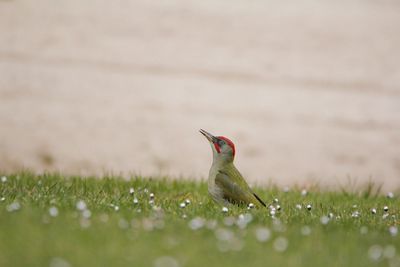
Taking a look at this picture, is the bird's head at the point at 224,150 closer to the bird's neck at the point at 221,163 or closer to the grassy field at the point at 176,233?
the bird's neck at the point at 221,163

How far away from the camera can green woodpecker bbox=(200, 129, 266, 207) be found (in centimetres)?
675

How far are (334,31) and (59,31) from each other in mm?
6037

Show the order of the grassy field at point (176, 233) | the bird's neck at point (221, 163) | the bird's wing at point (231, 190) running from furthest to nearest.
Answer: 1. the bird's neck at point (221, 163)
2. the bird's wing at point (231, 190)
3. the grassy field at point (176, 233)

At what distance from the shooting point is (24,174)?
27.0ft

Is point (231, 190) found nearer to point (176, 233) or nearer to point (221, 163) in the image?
point (221, 163)

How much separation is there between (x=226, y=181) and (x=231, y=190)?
99 mm

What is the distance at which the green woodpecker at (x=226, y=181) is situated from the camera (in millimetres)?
6746

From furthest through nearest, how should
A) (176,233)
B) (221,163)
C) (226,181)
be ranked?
1. (221,163)
2. (226,181)
3. (176,233)

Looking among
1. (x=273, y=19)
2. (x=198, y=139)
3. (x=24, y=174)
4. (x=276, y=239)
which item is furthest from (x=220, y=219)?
(x=273, y=19)

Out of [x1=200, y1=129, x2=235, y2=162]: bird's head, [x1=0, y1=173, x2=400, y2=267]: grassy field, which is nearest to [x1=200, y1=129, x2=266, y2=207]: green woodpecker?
[x1=200, y1=129, x2=235, y2=162]: bird's head

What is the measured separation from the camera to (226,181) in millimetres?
6730

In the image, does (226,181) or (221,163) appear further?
(221,163)

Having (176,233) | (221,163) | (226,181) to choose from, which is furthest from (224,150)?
(176,233)

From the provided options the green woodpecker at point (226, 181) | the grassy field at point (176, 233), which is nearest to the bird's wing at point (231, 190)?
the green woodpecker at point (226, 181)
